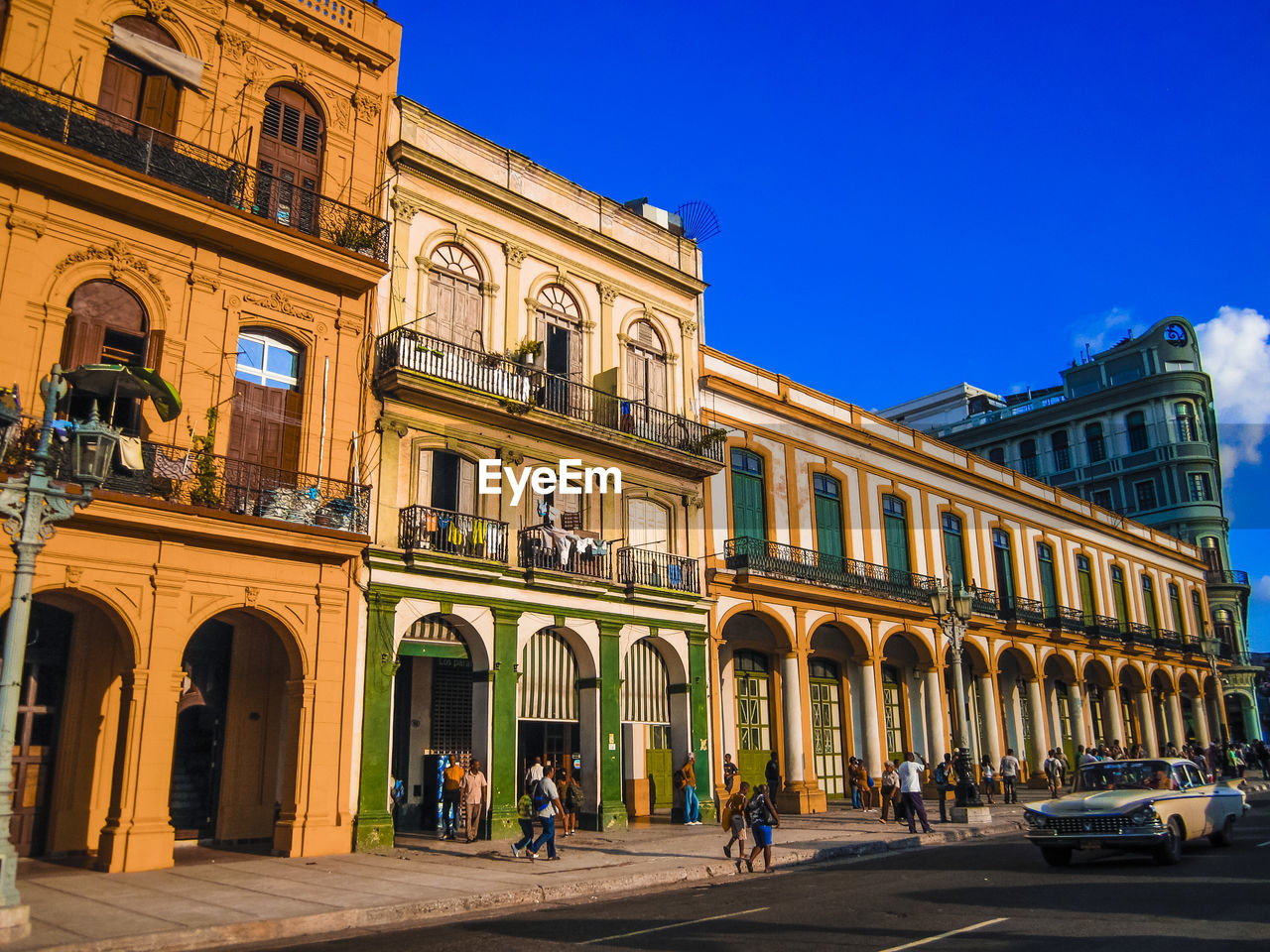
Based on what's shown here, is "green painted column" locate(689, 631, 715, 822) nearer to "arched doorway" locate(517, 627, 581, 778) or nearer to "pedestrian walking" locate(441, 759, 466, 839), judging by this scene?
"arched doorway" locate(517, 627, 581, 778)

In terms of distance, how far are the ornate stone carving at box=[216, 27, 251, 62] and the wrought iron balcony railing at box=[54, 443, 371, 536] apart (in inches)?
314

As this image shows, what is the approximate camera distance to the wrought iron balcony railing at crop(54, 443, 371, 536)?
15.4 meters

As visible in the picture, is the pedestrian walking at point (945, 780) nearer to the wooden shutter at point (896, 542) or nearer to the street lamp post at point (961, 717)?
the street lamp post at point (961, 717)

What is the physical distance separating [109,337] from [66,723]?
6.28 meters

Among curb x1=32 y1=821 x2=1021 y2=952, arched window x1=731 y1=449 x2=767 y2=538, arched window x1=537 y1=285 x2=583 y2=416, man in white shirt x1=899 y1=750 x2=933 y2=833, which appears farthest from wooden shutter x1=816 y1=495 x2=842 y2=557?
curb x1=32 y1=821 x2=1021 y2=952

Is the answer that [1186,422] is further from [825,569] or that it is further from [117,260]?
[117,260]

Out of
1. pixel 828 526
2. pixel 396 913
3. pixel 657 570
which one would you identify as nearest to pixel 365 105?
pixel 657 570

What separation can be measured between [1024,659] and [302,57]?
103 feet

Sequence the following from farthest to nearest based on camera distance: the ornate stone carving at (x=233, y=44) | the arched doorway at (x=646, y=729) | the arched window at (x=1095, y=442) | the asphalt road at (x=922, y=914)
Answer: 1. the arched window at (x=1095, y=442)
2. the arched doorway at (x=646, y=729)
3. the ornate stone carving at (x=233, y=44)
4. the asphalt road at (x=922, y=914)

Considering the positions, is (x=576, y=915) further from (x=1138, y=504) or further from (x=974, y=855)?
(x=1138, y=504)

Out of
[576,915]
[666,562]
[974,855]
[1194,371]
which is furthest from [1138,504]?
[576,915]

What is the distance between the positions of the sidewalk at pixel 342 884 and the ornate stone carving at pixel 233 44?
14.4 meters

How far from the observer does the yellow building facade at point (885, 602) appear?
1059 inches

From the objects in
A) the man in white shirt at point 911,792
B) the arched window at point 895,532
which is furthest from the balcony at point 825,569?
the man in white shirt at point 911,792
